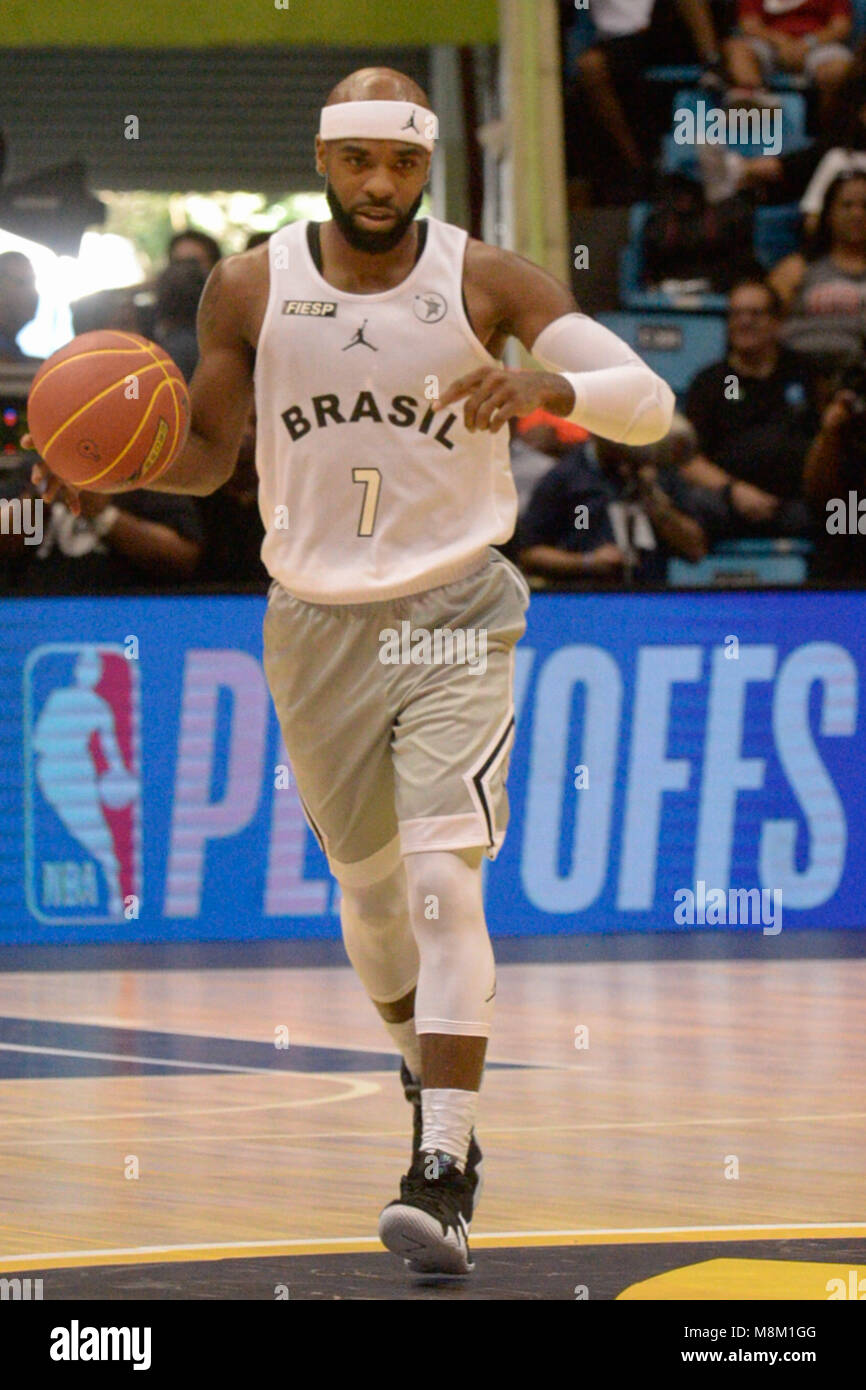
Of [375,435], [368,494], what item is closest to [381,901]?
[368,494]

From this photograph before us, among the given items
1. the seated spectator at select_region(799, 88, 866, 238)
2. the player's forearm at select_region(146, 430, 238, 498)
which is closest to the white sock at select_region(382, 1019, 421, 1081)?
the player's forearm at select_region(146, 430, 238, 498)

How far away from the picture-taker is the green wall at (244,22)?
48.4 feet

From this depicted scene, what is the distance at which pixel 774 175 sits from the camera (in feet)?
48.7

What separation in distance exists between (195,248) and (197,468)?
22.4 feet

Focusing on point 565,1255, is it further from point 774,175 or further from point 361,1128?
point 774,175

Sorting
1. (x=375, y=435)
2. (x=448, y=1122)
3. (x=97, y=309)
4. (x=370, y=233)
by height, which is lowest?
(x=448, y=1122)

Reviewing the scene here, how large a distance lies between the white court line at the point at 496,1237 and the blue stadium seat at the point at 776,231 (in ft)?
33.1

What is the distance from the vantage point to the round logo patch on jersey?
5.48 m

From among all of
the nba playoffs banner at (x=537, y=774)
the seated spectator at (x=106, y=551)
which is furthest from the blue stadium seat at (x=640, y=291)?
the seated spectator at (x=106, y=551)

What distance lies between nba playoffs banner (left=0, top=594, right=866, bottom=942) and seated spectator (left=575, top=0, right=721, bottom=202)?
4773 millimetres

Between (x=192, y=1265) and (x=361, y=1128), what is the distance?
194 centimetres

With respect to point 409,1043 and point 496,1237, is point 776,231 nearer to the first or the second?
point 409,1043

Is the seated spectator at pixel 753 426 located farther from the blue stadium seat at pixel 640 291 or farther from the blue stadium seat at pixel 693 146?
the blue stadium seat at pixel 693 146

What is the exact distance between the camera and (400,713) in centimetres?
543
